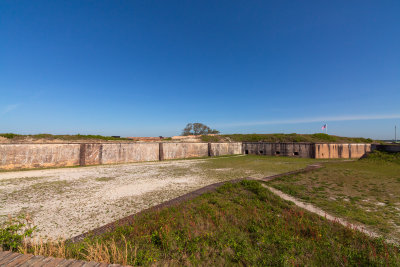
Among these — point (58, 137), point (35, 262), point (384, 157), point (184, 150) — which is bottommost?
point (384, 157)

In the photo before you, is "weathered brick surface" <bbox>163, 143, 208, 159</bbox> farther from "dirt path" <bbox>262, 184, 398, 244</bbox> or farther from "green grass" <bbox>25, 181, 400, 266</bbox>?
"green grass" <bbox>25, 181, 400, 266</bbox>

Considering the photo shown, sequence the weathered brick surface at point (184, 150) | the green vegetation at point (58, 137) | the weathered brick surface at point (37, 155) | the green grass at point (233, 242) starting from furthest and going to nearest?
the weathered brick surface at point (184, 150) → the green vegetation at point (58, 137) → the weathered brick surface at point (37, 155) → the green grass at point (233, 242)

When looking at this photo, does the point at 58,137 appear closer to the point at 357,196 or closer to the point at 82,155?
the point at 82,155

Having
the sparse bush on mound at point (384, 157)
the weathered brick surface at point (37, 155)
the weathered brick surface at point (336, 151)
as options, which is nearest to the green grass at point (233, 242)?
the weathered brick surface at point (37, 155)

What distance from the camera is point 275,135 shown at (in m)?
33.8

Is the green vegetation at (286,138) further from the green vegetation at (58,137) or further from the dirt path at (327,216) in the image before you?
the dirt path at (327,216)

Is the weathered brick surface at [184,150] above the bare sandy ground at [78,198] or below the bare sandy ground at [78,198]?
above

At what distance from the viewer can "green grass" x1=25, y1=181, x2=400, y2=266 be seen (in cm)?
373

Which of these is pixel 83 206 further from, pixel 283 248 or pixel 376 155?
pixel 376 155

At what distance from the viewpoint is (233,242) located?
4461mm

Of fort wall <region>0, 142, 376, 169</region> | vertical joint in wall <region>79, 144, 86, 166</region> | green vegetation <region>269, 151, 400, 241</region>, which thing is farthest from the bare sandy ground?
green vegetation <region>269, 151, 400, 241</region>

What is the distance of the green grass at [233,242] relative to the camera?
3.73 meters

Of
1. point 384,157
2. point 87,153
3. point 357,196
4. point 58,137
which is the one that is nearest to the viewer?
point 357,196

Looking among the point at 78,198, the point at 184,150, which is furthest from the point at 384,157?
the point at 78,198
